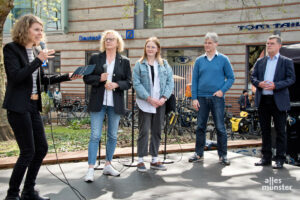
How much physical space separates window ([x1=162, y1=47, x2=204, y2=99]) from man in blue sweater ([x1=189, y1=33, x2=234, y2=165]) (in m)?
12.0

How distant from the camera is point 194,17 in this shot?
57.9ft

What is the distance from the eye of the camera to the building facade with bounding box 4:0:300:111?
631 inches

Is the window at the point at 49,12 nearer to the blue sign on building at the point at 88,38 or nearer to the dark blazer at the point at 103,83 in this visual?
the blue sign on building at the point at 88,38

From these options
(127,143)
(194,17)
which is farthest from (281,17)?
(127,143)

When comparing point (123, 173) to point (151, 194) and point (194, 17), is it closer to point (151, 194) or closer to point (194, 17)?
point (151, 194)

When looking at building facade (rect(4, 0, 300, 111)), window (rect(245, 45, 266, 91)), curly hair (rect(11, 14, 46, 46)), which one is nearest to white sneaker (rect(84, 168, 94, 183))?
curly hair (rect(11, 14, 46, 46))

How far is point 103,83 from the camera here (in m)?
4.84

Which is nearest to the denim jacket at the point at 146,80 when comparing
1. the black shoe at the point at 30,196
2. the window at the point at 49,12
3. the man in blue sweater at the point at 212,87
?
the man in blue sweater at the point at 212,87

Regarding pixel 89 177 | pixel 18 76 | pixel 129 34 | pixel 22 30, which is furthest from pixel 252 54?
pixel 18 76

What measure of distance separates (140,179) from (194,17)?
14.0 m

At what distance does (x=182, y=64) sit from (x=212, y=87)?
12605 millimetres

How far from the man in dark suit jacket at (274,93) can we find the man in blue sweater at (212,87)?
517mm

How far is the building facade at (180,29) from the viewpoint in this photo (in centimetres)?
1603

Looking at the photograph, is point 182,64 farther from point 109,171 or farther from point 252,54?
point 109,171
